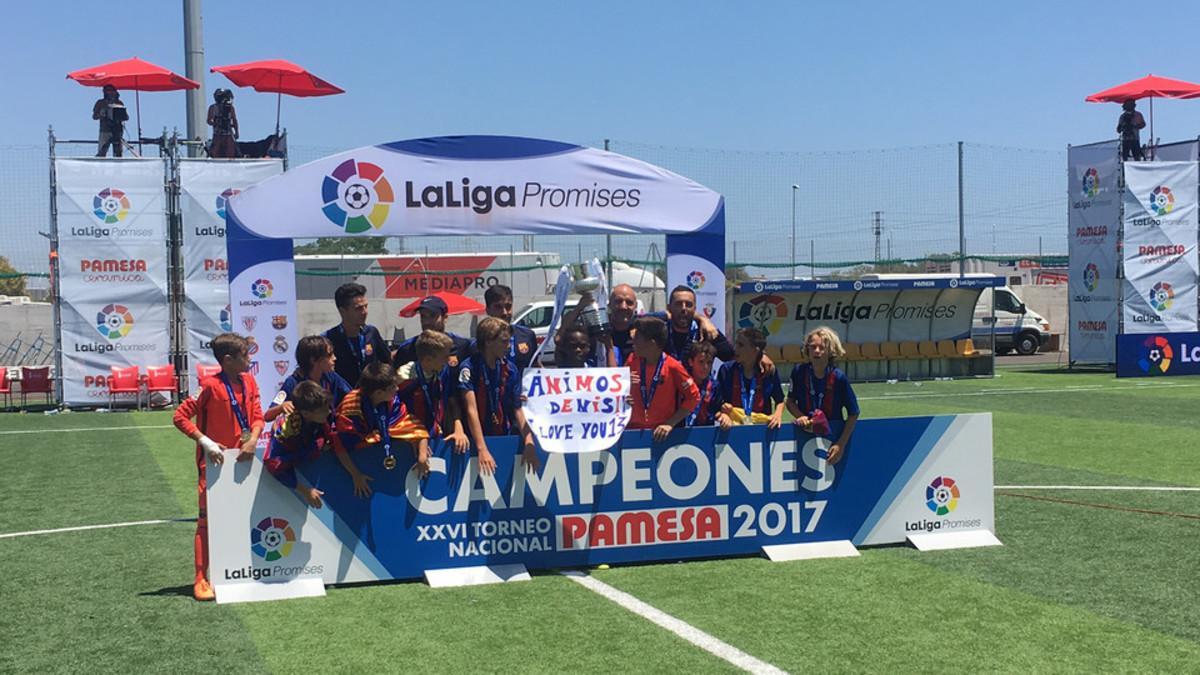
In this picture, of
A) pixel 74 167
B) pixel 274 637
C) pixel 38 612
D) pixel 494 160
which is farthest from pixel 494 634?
pixel 74 167

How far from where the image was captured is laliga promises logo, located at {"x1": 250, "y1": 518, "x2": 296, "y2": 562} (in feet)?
22.5

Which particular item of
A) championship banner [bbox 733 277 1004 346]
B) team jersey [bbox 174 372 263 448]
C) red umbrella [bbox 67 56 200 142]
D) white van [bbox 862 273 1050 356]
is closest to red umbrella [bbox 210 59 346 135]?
red umbrella [bbox 67 56 200 142]

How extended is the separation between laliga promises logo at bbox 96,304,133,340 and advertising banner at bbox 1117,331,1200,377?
1886cm

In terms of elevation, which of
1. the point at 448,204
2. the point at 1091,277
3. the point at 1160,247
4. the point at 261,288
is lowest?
the point at 261,288

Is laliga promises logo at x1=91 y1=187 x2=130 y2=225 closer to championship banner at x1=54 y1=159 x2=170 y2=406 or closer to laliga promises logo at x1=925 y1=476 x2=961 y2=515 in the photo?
championship banner at x1=54 y1=159 x2=170 y2=406

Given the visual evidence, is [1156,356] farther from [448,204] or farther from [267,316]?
[267,316]

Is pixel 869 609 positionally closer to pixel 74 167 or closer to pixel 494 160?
pixel 494 160

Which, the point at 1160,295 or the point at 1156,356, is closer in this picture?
the point at 1156,356

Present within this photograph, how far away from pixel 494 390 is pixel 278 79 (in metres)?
14.8

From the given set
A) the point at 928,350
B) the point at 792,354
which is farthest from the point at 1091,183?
the point at 792,354

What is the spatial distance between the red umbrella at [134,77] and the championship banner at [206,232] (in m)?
1.43

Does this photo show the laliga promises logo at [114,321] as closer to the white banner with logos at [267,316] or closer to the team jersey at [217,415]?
the white banner with logos at [267,316]

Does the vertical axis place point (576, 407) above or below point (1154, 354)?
above

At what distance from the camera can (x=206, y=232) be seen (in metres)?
21.2
